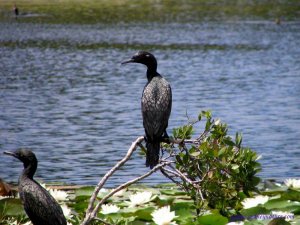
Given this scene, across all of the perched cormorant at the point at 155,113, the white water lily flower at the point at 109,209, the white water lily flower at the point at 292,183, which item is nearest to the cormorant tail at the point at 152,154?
the perched cormorant at the point at 155,113

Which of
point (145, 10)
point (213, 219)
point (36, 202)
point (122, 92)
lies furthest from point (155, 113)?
point (145, 10)

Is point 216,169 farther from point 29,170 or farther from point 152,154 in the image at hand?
point 29,170

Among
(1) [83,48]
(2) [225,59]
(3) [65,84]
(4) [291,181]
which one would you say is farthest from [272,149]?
(1) [83,48]

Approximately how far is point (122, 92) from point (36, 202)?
24.2m

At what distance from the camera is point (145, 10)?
3393 inches

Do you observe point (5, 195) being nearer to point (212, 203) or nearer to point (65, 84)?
point (212, 203)

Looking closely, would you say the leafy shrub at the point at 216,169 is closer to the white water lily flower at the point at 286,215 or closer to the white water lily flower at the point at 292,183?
the white water lily flower at the point at 286,215

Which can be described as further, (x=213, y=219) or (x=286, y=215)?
(x=286, y=215)

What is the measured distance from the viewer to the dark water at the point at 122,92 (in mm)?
20469

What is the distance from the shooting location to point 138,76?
38.0 m

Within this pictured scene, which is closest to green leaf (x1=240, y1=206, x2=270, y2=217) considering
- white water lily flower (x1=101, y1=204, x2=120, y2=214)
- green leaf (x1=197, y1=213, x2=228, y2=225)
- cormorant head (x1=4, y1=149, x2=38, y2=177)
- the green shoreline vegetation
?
green leaf (x1=197, y1=213, x2=228, y2=225)

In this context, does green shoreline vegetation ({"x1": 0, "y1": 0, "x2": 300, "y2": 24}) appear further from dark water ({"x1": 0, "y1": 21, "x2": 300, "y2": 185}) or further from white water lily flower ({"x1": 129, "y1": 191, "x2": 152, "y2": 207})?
white water lily flower ({"x1": 129, "y1": 191, "x2": 152, "y2": 207})

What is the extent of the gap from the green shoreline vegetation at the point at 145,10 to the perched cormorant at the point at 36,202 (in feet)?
212

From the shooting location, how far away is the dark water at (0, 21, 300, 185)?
20.5m
